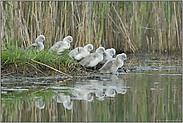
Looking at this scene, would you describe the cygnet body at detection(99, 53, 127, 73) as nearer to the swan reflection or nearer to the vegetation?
the vegetation

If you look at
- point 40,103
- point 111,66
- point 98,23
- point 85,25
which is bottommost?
point 40,103

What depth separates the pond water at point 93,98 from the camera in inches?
158

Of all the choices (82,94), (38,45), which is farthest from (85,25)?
(82,94)

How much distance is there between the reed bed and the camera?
9.68 meters

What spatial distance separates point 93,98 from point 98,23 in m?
5.84

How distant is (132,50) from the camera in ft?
40.9

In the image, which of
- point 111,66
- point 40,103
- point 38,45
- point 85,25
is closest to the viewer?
point 40,103

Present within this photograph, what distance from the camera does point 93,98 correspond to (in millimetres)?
4922

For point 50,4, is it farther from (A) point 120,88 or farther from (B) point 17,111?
(B) point 17,111

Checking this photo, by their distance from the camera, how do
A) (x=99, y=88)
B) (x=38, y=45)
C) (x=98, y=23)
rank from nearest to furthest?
(x=99, y=88) < (x=38, y=45) < (x=98, y=23)

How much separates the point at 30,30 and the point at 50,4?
37.4 inches

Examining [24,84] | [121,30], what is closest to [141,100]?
[24,84]

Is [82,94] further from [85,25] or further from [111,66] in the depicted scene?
[85,25]

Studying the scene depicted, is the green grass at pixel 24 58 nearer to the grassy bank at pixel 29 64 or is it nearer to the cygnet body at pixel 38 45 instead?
the grassy bank at pixel 29 64
